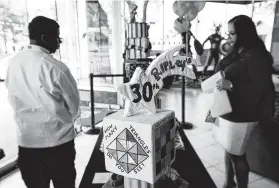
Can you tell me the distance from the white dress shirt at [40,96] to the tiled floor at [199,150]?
118 cm

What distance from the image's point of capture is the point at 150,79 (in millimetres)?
889

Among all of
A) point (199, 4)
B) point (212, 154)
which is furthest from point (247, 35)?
point (199, 4)

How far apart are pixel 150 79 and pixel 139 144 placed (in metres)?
0.24

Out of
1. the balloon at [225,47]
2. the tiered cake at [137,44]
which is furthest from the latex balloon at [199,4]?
the tiered cake at [137,44]

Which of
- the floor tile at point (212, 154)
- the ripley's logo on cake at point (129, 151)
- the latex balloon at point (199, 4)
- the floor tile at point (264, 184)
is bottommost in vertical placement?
the floor tile at point (264, 184)

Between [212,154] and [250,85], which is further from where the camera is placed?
[212,154]

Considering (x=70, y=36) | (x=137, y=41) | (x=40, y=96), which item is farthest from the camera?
(x=70, y=36)

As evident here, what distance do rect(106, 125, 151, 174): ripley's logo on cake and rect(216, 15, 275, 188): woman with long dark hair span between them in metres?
0.87

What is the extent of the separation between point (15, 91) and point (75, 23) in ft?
12.6

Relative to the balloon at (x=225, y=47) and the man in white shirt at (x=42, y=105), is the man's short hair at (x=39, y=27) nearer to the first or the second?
the man in white shirt at (x=42, y=105)

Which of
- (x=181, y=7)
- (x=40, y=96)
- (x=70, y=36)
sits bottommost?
(x=40, y=96)

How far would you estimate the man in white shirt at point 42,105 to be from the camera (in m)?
1.28

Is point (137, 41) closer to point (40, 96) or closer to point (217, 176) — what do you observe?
point (217, 176)

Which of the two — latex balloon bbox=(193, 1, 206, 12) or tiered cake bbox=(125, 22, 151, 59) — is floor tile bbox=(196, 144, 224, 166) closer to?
tiered cake bbox=(125, 22, 151, 59)
